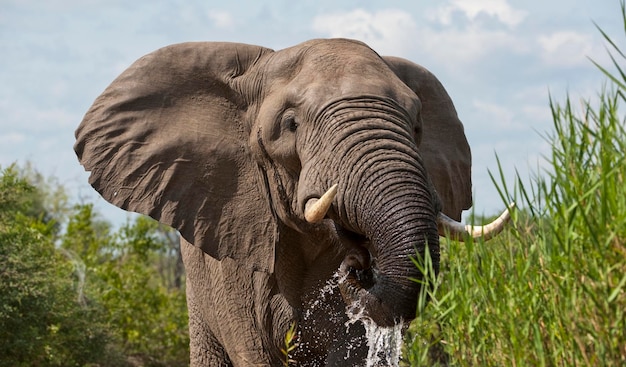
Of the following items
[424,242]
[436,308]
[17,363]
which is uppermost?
[17,363]

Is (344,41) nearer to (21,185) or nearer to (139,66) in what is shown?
(139,66)

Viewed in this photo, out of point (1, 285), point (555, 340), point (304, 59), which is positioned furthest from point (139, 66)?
point (1, 285)

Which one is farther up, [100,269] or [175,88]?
[100,269]

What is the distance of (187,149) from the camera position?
627cm

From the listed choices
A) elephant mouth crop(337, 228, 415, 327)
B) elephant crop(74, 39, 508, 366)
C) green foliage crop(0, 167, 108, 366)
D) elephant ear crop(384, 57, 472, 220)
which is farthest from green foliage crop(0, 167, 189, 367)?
elephant mouth crop(337, 228, 415, 327)

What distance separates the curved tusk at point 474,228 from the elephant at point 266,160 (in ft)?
0.43

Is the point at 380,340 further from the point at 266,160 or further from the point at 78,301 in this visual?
the point at 78,301

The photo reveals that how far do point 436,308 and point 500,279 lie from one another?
0.25 m

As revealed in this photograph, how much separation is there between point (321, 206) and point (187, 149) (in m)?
1.16

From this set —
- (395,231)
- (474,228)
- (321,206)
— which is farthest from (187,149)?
(474,228)

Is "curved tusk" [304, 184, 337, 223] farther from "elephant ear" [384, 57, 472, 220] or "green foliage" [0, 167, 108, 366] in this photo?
"green foliage" [0, 167, 108, 366]

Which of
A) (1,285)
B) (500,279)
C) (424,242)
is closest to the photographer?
(500,279)

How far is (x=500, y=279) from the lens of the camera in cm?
436

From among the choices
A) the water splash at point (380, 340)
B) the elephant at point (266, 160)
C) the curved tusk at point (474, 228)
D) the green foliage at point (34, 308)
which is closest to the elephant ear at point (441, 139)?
the elephant at point (266, 160)
